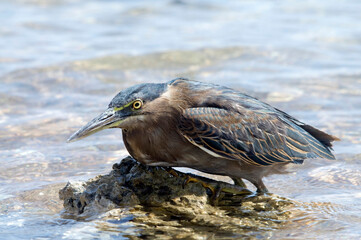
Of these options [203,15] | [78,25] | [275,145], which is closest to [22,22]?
[78,25]

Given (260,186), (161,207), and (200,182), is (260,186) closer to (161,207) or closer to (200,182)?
(200,182)

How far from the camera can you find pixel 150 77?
38.5 feet

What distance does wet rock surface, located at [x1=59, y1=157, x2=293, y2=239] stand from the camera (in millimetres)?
5637

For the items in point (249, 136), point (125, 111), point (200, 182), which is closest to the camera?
point (125, 111)

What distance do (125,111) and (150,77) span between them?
5971mm

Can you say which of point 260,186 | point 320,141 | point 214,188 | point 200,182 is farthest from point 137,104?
point 320,141

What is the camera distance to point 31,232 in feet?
18.5

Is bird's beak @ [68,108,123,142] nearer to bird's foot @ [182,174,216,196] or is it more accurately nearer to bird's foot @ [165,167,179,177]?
bird's foot @ [165,167,179,177]

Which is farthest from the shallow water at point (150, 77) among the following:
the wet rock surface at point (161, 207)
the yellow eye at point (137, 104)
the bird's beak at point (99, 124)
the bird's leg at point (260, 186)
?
the yellow eye at point (137, 104)

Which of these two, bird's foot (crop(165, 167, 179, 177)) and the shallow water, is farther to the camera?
the shallow water

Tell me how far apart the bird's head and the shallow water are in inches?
35.5

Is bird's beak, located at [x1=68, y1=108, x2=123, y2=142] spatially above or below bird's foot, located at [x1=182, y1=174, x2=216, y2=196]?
above

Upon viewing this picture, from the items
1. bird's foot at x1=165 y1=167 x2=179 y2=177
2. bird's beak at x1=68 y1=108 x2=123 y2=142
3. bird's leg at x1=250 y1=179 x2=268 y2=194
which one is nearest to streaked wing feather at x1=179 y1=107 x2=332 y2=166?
bird's leg at x1=250 y1=179 x2=268 y2=194

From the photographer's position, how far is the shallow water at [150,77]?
249 inches
